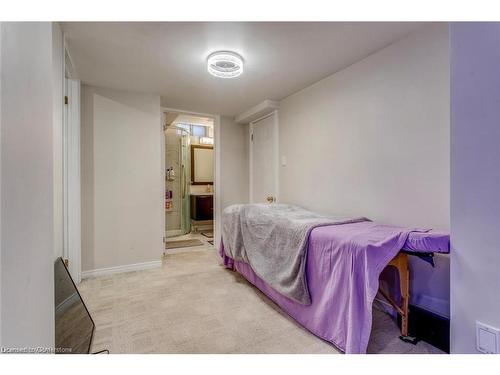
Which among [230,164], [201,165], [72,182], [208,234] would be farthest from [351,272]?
[201,165]

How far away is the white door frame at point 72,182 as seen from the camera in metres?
2.58

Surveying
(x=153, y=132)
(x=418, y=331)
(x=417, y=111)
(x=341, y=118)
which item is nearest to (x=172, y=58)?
(x=153, y=132)

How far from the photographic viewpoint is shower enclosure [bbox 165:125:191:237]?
5062 millimetres

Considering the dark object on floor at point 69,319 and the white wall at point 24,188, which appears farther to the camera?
the dark object on floor at point 69,319

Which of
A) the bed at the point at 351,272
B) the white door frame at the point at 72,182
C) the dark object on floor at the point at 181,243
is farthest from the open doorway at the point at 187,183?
the bed at the point at 351,272

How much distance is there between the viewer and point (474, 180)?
95cm

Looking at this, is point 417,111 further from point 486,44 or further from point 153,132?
point 153,132

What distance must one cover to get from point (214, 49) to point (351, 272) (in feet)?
6.35

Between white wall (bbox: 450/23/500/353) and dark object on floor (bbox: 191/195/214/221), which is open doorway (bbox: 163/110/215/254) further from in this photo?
white wall (bbox: 450/23/500/353)

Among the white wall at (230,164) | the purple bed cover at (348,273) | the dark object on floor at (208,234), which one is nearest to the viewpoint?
the purple bed cover at (348,273)

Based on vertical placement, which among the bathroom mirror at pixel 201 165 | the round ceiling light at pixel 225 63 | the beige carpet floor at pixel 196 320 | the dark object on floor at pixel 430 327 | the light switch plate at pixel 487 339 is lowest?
the beige carpet floor at pixel 196 320

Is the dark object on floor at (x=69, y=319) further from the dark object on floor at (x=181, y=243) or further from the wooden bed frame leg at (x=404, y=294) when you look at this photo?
the dark object on floor at (x=181, y=243)

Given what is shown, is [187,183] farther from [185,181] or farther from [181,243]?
[181,243]

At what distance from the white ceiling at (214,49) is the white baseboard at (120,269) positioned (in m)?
2.14
